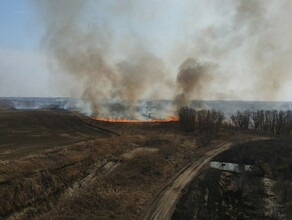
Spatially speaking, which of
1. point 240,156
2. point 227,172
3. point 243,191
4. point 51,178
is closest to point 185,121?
point 240,156

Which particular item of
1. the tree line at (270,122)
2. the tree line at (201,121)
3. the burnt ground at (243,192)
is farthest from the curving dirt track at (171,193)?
the tree line at (270,122)

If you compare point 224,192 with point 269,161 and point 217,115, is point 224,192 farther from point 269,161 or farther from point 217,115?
point 217,115

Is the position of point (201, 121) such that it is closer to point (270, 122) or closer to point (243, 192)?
point (270, 122)

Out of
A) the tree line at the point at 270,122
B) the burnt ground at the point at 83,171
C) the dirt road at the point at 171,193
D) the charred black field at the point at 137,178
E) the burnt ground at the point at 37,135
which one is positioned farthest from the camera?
the tree line at the point at 270,122

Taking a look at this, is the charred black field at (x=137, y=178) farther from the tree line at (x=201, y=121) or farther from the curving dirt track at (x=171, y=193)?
the tree line at (x=201, y=121)

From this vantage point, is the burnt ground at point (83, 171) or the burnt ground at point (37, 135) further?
the burnt ground at point (37, 135)

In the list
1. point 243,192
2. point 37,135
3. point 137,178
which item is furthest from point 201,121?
point 243,192

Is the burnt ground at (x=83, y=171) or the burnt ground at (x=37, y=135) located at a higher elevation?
the burnt ground at (x=37, y=135)
